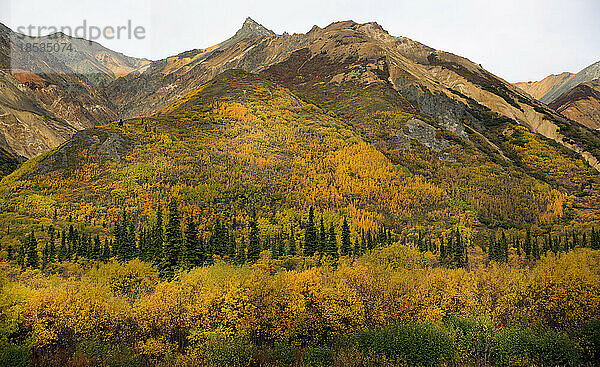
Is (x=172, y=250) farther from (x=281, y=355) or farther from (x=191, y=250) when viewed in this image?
(x=281, y=355)

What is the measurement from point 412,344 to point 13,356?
160 feet

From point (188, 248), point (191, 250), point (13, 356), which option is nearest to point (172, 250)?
point (188, 248)

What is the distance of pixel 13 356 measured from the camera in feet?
168

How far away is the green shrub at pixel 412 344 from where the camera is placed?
54.3m

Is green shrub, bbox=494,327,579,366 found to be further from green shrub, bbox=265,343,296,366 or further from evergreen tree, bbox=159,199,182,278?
evergreen tree, bbox=159,199,182,278

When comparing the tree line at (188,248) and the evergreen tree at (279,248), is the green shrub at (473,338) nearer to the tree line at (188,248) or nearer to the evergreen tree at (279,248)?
the tree line at (188,248)

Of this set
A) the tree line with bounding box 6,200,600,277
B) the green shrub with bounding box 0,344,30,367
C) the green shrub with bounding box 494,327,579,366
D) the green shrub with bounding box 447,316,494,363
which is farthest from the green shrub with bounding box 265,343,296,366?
the tree line with bounding box 6,200,600,277

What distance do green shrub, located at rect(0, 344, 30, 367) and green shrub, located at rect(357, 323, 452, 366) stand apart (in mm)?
41519

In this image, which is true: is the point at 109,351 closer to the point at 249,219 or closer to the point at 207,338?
the point at 207,338

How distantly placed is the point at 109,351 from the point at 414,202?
15933cm

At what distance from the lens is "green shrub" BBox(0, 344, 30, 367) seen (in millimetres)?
50031

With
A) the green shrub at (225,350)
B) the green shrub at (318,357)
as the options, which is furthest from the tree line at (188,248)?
the green shrub at (318,357)

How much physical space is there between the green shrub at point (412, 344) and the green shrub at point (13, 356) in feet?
136

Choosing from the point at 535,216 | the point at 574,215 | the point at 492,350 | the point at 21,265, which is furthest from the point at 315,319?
the point at 574,215
